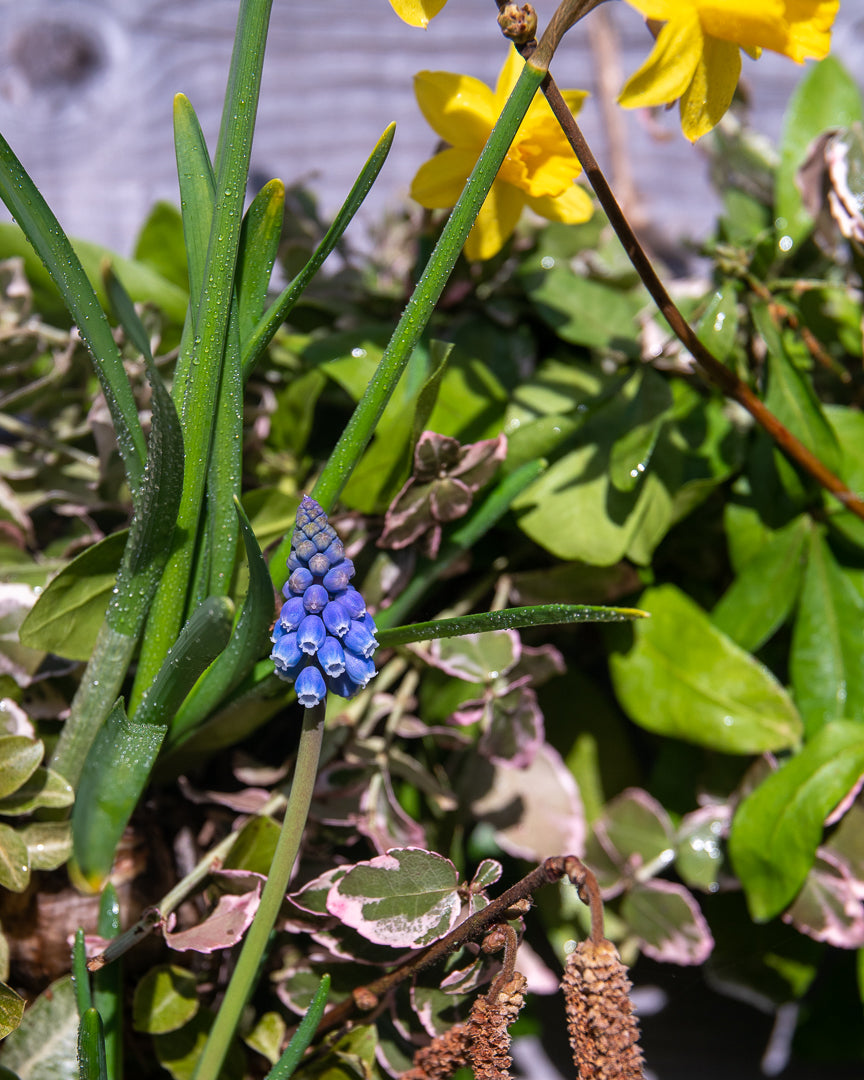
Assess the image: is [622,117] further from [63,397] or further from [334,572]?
[334,572]

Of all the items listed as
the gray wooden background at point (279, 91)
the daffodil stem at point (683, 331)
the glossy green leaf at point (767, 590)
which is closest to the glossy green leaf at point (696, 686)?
the glossy green leaf at point (767, 590)

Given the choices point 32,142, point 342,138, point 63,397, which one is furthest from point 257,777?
point 32,142

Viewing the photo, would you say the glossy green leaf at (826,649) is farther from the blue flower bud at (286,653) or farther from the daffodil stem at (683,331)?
the blue flower bud at (286,653)

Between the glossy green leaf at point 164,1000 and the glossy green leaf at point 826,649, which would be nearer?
the glossy green leaf at point 164,1000

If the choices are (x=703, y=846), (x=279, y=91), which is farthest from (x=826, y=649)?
(x=279, y=91)

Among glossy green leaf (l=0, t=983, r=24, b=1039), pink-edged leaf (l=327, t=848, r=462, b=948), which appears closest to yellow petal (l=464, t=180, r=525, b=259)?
pink-edged leaf (l=327, t=848, r=462, b=948)

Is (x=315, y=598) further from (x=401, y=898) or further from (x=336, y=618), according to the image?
(x=401, y=898)
